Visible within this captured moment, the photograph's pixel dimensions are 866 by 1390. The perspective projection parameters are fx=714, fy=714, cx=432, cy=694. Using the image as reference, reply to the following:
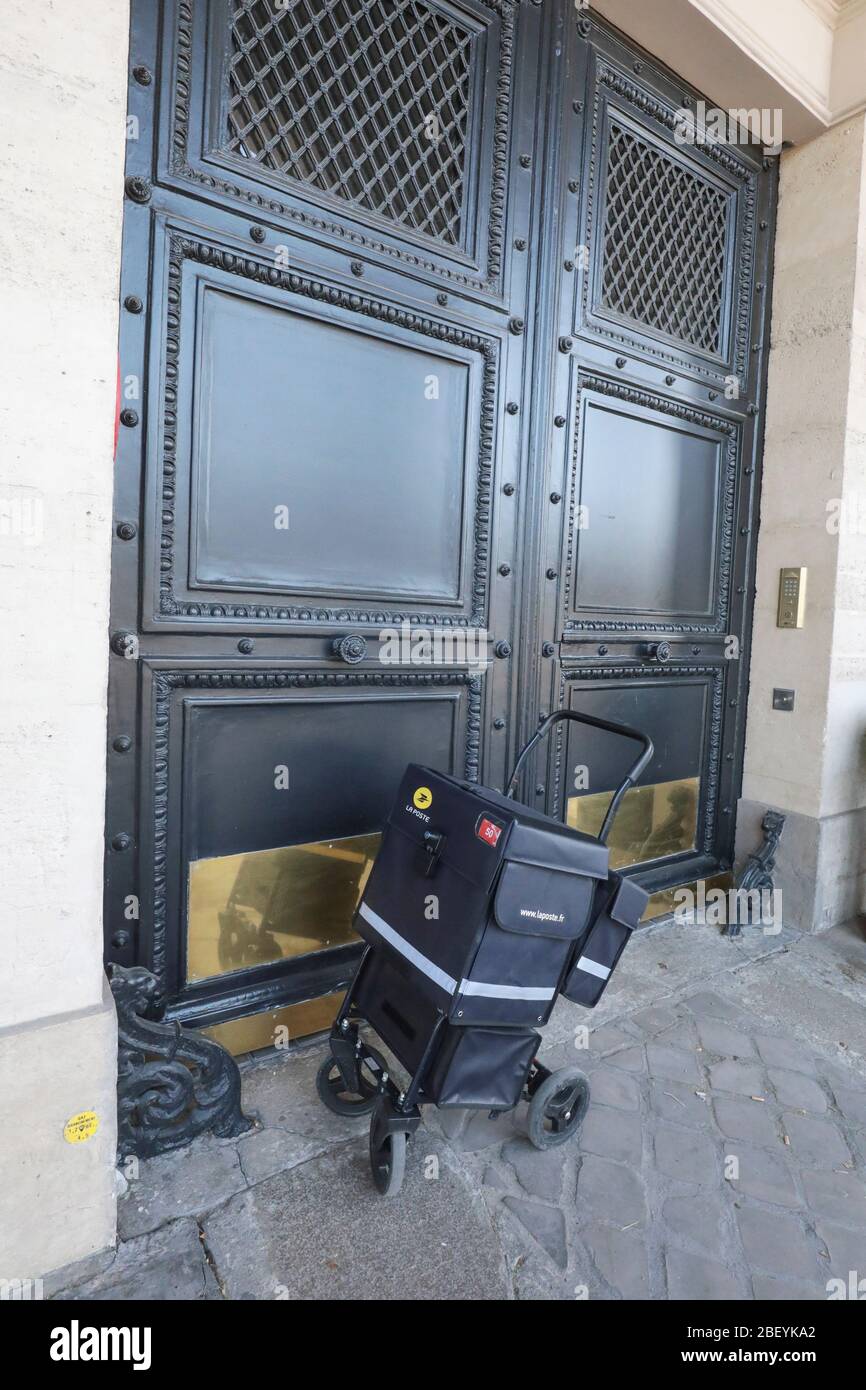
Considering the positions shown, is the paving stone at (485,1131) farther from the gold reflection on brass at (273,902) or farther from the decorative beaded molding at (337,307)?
the decorative beaded molding at (337,307)

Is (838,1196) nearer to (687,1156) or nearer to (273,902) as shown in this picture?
(687,1156)

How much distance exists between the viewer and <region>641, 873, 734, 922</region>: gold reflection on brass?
3492 millimetres

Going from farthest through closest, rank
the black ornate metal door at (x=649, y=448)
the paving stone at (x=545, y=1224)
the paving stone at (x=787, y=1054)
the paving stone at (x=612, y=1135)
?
the black ornate metal door at (x=649, y=448) → the paving stone at (x=787, y=1054) → the paving stone at (x=612, y=1135) → the paving stone at (x=545, y=1224)

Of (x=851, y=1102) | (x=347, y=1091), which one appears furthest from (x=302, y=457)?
(x=851, y=1102)

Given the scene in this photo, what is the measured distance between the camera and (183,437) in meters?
2.03

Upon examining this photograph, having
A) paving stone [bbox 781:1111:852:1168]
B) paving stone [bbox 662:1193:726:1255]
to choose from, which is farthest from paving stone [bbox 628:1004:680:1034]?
paving stone [bbox 662:1193:726:1255]

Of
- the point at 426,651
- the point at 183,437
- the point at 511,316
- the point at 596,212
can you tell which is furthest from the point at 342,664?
the point at 596,212

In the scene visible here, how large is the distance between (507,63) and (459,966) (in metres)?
3.06

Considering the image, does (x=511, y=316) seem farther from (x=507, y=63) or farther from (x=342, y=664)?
(x=342, y=664)

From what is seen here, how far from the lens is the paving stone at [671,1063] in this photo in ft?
7.66

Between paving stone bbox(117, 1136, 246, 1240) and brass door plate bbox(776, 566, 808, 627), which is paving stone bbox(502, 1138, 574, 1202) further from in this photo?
brass door plate bbox(776, 566, 808, 627)

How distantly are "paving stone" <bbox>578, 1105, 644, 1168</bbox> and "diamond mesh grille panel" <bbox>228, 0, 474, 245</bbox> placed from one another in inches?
115

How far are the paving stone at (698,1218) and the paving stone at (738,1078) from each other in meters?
0.50

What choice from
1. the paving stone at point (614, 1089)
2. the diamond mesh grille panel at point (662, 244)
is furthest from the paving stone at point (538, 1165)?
the diamond mesh grille panel at point (662, 244)
